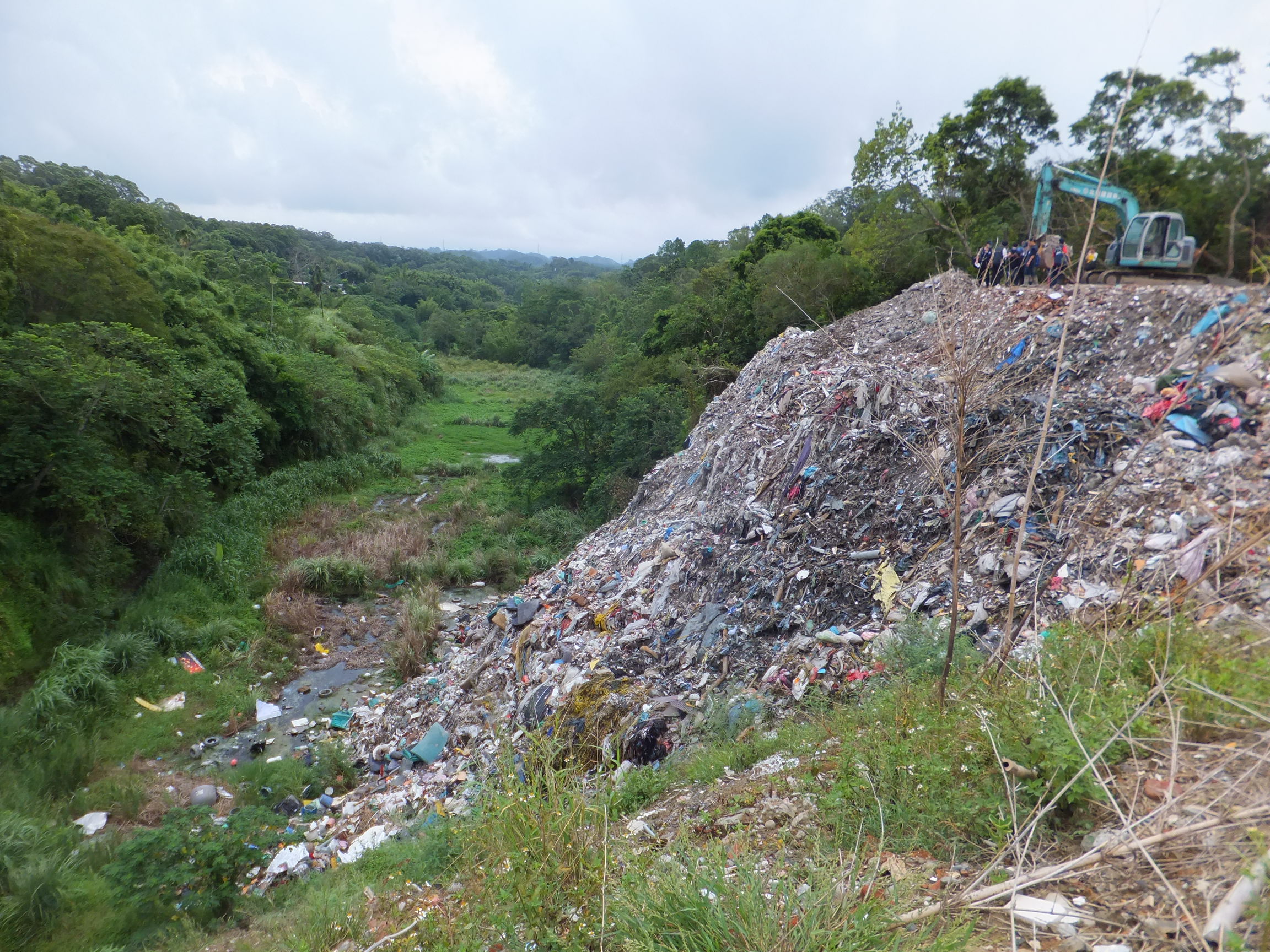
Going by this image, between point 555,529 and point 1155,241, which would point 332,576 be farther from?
point 1155,241

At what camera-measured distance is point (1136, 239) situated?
340 inches

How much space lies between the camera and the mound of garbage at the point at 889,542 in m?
3.83

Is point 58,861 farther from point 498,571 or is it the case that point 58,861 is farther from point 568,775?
point 498,571

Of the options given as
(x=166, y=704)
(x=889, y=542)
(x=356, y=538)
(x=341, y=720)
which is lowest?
(x=166, y=704)

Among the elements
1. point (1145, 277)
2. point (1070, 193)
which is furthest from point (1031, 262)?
point (1070, 193)

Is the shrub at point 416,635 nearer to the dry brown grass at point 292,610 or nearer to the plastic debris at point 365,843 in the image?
the dry brown grass at point 292,610

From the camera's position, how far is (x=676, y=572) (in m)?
6.22

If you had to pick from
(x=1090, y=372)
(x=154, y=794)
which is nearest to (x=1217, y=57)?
(x=1090, y=372)

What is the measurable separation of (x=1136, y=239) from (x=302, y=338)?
23.9 meters

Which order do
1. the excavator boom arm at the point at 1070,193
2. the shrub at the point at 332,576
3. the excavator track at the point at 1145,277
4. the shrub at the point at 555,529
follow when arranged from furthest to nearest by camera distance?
the shrub at the point at 555,529 < the shrub at the point at 332,576 < the excavator boom arm at the point at 1070,193 < the excavator track at the point at 1145,277

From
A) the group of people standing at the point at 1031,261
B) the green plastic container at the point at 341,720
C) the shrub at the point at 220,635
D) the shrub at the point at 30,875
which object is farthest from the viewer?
the shrub at the point at 220,635

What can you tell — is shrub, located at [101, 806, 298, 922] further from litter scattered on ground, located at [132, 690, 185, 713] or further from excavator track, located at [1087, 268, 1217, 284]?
excavator track, located at [1087, 268, 1217, 284]

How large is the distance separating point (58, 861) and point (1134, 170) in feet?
49.2

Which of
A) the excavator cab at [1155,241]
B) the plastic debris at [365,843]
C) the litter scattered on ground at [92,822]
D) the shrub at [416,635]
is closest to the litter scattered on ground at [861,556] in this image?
the plastic debris at [365,843]
